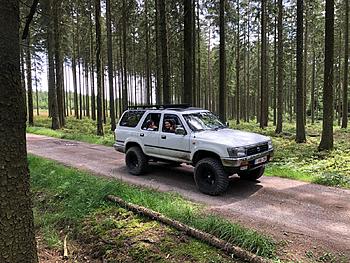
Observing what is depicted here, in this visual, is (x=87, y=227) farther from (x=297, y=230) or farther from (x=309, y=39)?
(x=309, y=39)

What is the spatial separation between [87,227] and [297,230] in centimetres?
399

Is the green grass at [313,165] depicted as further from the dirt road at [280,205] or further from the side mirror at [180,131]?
the side mirror at [180,131]

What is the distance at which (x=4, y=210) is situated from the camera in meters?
3.69

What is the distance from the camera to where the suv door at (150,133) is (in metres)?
9.27

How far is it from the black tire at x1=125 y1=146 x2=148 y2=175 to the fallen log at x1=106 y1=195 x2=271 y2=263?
2840 mm

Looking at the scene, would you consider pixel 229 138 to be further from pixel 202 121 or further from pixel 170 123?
pixel 170 123

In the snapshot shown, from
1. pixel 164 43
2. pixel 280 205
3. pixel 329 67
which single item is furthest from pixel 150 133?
pixel 329 67

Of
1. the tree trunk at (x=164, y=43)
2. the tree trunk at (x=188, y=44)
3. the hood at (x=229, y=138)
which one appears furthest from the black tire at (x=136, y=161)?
the tree trunk at (x=164, y=43)

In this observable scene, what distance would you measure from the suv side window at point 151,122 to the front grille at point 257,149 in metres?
3.03

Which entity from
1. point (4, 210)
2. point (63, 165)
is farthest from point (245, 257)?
point (63, 165)

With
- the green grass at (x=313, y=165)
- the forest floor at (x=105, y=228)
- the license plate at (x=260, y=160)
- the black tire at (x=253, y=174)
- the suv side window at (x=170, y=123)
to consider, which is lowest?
the forest floor at (x=105, y=228)

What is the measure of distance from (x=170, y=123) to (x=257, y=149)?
8.65 ft

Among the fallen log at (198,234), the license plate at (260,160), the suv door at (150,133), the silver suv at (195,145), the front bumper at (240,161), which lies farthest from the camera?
the suv door at (150,133)

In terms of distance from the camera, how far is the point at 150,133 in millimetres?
9422
